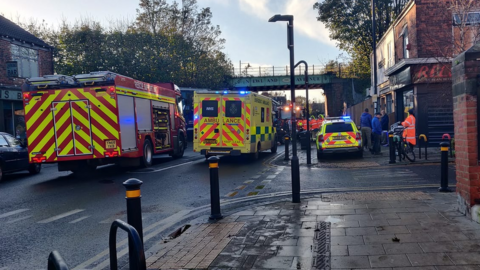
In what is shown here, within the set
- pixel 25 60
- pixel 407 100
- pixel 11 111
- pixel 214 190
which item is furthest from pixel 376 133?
pixel 25 60

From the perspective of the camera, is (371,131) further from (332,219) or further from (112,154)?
(332,219)

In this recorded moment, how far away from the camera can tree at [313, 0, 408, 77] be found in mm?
40969

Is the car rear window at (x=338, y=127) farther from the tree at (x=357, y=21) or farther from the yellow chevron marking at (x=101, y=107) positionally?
the tree at (x=357, y=21)

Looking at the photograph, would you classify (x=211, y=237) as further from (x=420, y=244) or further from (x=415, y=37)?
(x=415, y=37)

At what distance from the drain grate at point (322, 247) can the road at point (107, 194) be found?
7.40ft

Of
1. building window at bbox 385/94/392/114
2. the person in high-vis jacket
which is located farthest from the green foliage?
the person in high-vis jacket

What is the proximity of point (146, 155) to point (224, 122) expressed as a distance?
304cm

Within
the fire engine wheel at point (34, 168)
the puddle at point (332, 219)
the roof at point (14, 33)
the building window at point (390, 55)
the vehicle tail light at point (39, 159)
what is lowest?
the puddle at point (332, 219)

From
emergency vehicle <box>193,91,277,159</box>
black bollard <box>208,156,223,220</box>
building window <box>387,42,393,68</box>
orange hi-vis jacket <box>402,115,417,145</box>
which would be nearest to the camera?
black bollard <box>208,156,223,220</box>

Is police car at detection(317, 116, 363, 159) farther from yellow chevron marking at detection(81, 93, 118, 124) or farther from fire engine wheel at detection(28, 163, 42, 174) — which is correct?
fire engine wheel at detection(28, 163, 42, 174)

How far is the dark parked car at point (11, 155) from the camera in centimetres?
1322

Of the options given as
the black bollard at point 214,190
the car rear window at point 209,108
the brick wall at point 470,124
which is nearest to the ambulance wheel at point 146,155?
the car rear window at point 209,108

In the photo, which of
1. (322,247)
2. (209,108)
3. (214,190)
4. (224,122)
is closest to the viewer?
(322,247)

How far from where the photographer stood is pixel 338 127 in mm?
16781
